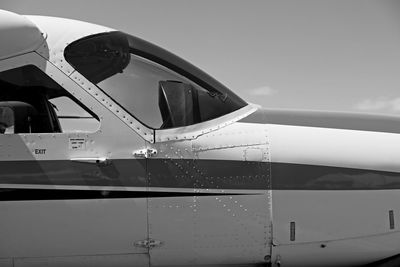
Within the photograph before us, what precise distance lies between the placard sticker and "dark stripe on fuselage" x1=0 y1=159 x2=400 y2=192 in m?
0.12

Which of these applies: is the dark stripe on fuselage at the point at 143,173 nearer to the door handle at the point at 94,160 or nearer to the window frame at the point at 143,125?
the door handle at the point at 94,160

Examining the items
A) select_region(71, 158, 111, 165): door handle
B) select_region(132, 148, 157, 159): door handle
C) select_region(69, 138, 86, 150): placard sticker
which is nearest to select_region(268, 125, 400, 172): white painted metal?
select_region(132, 148, 157, 159): door handle

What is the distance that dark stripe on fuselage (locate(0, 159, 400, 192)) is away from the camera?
3.14 m

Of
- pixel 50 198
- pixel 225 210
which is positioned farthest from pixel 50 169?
pixel 225 210

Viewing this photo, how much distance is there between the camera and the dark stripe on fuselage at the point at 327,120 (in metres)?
3.57

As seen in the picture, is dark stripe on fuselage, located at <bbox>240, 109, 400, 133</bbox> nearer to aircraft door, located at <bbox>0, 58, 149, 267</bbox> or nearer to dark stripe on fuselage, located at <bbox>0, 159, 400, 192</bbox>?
dark stripe on fuselage, located at <bbox>0, 159, 400, 192</bbox>

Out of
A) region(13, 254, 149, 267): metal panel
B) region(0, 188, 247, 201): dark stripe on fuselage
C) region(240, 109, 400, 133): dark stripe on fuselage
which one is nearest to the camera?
region(0, 188, 247, 201): dark stripe on fuselage

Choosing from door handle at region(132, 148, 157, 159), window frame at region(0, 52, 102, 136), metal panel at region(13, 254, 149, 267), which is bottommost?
metal panel at region(13, 254, 149, 267)

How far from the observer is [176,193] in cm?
318

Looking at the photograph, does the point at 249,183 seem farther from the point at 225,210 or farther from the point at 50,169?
the point at 50,169

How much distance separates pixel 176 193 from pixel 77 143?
31.6 inches

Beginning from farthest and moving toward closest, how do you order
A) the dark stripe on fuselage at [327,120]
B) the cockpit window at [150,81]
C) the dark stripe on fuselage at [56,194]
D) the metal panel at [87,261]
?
the dark stripe on fuselage at [327,120] → the cockpit window at [150,81] → the metal panel at [87,261] → the dark stripe on fuselage at [56,194]

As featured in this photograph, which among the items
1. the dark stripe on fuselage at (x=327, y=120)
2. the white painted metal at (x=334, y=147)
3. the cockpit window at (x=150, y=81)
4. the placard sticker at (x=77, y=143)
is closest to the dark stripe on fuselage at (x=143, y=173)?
the placard sticker at (x=77, y=143)

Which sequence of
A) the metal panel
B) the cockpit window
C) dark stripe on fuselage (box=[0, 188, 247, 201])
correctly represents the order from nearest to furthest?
dark stripe on fuselage (box=[0, 188, 247, 201]) → the metal panel → the cockpit window
